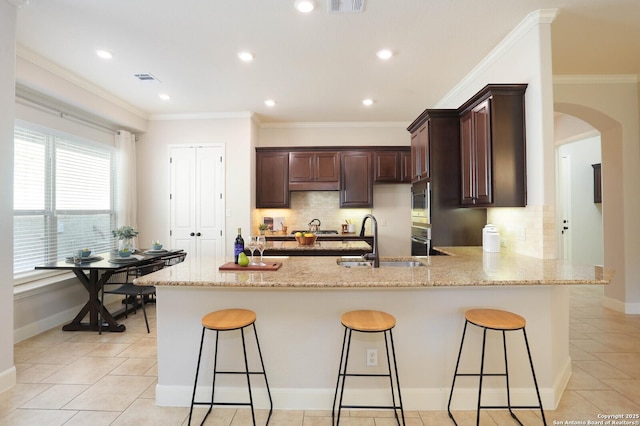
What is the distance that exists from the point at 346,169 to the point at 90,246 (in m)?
3.97

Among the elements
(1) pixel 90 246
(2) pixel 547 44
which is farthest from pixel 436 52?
A: (1) pixel 90 246

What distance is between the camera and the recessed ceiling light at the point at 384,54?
3075 mm

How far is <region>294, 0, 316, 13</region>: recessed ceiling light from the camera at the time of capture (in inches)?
93.2

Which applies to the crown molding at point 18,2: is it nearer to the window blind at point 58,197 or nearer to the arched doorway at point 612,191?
the window blind at point 58,197

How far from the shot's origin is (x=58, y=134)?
150 inches

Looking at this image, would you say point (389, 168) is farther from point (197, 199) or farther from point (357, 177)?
point (197, 199)

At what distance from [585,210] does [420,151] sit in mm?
4878

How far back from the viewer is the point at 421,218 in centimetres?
372

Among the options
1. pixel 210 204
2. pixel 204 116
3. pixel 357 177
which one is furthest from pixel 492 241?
pixel 204 116

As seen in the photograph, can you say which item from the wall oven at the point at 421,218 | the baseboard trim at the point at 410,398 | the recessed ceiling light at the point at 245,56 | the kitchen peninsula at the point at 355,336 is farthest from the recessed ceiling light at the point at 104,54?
the wall oven at the point at 421,218

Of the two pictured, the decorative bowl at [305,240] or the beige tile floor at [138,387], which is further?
the decorative bowl at [305,240]

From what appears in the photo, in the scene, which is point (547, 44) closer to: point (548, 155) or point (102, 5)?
point (548, 155)

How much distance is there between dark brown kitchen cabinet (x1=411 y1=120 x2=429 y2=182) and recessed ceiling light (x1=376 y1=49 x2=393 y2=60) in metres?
0.82

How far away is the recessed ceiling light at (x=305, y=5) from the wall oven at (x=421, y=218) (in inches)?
81.6
